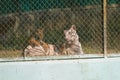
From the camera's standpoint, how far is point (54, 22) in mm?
6496

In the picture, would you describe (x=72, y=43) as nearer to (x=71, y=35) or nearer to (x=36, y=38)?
(x=71, y=35)

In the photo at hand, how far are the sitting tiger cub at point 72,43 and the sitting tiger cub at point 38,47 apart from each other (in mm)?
242

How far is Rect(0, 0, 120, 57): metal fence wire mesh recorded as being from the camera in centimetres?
648

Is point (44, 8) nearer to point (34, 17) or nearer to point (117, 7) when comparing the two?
point (34, 17)

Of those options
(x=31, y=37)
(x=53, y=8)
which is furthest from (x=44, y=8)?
(x=31, y=37)

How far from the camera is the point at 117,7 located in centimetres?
674

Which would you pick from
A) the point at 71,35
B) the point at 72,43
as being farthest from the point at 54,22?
the point at 72,43

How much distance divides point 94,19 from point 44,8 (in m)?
0.96

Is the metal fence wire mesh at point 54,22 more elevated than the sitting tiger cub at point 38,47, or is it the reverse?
the metal fence wire mesh at point 54,22

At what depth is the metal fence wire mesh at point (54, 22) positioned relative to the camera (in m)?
6.48

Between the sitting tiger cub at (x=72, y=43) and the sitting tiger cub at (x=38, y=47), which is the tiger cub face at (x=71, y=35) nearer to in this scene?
the sitting tiger cub at (x=72, y=43)

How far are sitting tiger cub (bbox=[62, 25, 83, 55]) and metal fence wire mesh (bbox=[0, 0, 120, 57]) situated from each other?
78 millimetres

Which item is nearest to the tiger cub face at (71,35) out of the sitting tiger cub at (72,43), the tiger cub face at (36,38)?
the sitting tiger cub at (72,43)

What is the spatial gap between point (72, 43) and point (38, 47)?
25.0 inches
